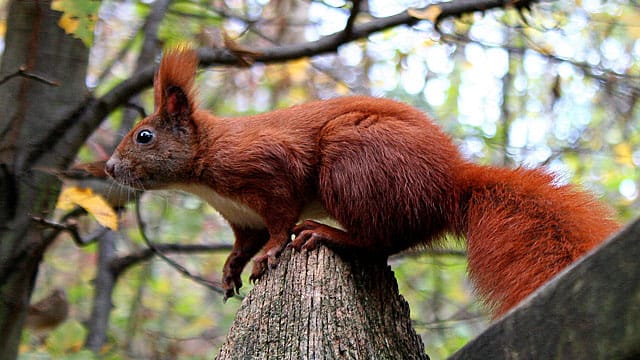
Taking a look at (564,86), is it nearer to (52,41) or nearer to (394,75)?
(394,75)

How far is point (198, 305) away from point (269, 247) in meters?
4.35

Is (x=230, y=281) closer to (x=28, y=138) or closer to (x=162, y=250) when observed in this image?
(x=28, y=138)

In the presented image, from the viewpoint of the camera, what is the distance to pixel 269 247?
2.20 m

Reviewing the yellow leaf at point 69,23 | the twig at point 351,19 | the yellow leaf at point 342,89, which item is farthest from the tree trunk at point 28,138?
the yellow leaf at point 342,89

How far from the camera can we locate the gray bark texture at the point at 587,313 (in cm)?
84

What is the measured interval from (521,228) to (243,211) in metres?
0.97

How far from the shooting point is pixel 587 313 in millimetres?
885

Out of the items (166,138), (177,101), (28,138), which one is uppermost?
(177,101)

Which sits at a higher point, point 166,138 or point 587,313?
Result: point 587,313

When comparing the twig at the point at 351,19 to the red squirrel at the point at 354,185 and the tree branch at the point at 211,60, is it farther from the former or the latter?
the red squirrel at the point at 354,185

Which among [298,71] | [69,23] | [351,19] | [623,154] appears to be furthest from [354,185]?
[298,71]

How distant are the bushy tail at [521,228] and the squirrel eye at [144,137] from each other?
3.93 feet

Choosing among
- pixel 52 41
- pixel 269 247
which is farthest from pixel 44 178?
pixel 269 247

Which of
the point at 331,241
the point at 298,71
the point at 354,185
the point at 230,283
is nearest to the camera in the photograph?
the point at 331,241
